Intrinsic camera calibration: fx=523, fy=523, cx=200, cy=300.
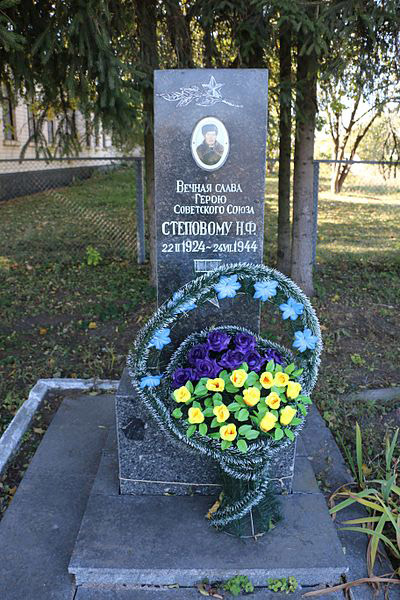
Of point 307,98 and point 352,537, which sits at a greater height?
point 307,98

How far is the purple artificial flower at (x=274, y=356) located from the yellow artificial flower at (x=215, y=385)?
0.28 meters

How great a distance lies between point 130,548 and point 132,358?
0.80 m

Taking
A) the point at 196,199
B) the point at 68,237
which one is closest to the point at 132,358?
the point at 196,199

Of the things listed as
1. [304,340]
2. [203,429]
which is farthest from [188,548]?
[304,340]

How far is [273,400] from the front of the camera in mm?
2035

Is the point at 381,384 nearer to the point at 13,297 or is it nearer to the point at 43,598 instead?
the point at 43,598

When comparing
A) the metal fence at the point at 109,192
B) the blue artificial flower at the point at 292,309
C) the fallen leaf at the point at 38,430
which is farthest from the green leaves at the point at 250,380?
the metal fence at the point at 109,192

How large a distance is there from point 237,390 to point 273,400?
0.50 feet

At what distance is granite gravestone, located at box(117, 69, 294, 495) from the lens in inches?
98.5

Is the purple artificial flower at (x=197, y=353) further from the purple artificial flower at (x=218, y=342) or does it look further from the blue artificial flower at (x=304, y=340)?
the blue artificial flower at (x=304, y=340)

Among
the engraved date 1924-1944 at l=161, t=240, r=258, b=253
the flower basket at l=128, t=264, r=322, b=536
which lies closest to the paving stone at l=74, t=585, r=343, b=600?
the flower basket at l=128, t=264, r=322, b=536

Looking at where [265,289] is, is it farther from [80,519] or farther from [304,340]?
[80,519]

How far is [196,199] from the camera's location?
2715 millimetres

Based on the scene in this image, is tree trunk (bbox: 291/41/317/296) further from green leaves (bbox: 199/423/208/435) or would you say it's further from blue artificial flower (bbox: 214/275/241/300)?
green leaves (bbox: 199/423/208/435)
